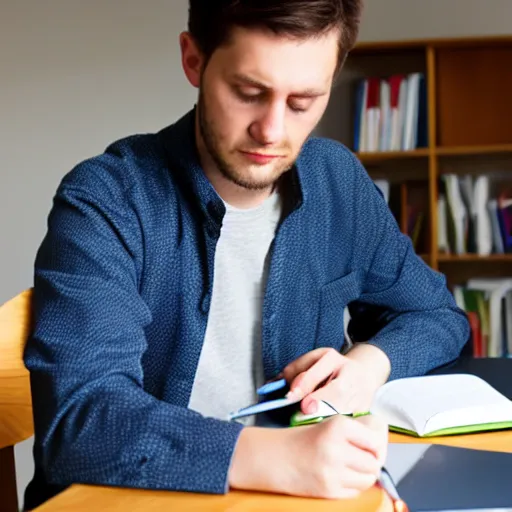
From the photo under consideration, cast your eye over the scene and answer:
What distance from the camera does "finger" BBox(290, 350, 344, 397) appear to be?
3.15 feet

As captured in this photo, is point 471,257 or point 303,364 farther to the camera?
point 471,257

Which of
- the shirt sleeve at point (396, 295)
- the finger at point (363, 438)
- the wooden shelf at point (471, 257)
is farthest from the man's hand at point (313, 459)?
the wooden shelf at point (471, 257)

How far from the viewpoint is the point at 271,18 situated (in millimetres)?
967

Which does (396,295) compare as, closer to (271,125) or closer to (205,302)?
(205,302)

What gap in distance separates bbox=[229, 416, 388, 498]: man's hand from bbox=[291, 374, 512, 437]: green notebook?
0.14 metres

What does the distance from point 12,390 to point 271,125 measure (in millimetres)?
505

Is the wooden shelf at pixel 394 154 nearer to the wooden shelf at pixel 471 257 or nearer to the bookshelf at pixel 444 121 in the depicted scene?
the bookshelf at pixel 444 121

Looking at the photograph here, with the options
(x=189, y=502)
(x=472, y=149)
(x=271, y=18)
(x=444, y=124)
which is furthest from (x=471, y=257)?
(x=189, y=502)

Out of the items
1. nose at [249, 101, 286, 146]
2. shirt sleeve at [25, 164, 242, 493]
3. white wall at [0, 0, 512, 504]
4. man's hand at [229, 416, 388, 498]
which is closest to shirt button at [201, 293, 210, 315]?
shirt sleeve at [25, 164, 242, 493]

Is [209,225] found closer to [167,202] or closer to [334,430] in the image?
[167,202]

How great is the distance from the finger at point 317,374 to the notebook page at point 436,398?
0.07 metres

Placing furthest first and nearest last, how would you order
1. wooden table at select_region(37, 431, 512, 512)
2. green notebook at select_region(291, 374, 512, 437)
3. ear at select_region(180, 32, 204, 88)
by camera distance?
ear at select_region(180, 32, 204, 88) → green notebook at select_region(291, 374, 512, 437) → wooden table at select_region(37, 431, 512, 512)

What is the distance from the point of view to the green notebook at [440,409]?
92 centimetres

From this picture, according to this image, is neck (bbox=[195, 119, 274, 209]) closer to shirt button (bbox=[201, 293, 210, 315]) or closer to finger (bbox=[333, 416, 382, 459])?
shirt button (bbox=[201, 293, 210, 315])
